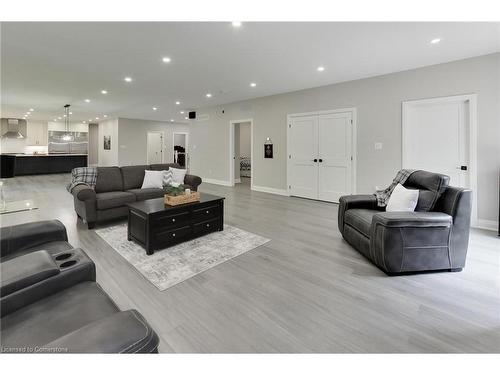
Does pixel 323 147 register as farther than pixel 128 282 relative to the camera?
Yes

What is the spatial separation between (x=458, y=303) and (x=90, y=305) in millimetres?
2624

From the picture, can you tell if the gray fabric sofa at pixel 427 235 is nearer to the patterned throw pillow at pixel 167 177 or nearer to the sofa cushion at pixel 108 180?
the patterned throw pillow at pixel 167 177

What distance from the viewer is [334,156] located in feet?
19.1

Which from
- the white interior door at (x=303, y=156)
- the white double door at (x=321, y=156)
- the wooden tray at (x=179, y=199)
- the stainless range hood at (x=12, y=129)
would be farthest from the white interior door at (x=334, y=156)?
the stainless range hood at (x=12, y=129)

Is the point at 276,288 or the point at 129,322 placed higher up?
the point at 129,322

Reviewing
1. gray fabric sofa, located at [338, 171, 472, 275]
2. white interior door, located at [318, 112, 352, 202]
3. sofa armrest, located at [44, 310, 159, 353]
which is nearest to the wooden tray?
gray fabric sofa, located at [338, 171, 472, 275]

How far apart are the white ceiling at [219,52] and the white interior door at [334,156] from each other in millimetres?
877

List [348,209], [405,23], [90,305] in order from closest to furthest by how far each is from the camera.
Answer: [90,305]
[405,23]
[348,209]

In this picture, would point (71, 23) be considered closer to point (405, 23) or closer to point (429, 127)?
point (405, 23)

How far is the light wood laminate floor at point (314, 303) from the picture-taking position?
5.38ft

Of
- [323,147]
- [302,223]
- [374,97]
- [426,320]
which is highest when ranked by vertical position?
[374,97]

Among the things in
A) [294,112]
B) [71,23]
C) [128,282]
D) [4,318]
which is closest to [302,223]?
[128,282]

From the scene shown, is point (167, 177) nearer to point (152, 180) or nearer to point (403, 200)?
point (152, 180)

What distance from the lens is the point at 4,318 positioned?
1133 mm
